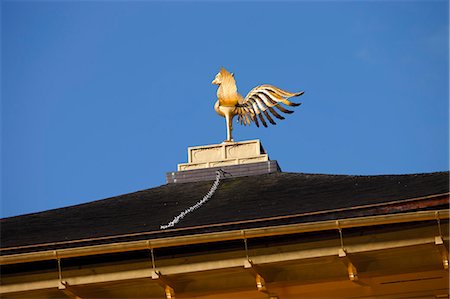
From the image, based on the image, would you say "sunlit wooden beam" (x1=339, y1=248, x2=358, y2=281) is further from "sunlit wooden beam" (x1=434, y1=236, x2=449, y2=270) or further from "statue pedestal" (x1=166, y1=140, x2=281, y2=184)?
"statue pedestal" (x1=166, y1=140, x2=281, y2=184)

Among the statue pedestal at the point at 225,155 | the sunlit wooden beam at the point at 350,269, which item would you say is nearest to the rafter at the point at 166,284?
the sunlit wooden beam at the point at 350,269

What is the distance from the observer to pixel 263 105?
95.7ft

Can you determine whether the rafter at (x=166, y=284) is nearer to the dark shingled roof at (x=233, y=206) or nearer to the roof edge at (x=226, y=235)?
the roof edge at (x=226, y=235)

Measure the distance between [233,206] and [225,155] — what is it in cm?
659

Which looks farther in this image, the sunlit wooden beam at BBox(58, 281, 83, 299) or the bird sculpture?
the bird sculpture

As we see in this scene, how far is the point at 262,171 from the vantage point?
26.3 meters

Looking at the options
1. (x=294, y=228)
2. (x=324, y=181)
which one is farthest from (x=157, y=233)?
(x=324, y=181)

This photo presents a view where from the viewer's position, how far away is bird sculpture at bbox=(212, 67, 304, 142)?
2894cm

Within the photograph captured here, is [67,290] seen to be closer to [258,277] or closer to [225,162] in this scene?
[258,277]

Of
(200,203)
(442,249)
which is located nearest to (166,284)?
(442,249)

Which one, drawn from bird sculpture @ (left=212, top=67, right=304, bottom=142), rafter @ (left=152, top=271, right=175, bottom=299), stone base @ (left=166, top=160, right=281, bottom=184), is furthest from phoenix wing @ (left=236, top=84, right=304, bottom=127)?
rafter @ (left=152, top=271, right=175, bottom=299)

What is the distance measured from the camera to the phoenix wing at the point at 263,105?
29.0m

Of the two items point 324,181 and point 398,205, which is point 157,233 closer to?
point 398,205

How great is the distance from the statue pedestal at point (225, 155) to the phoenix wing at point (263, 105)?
1319mm
